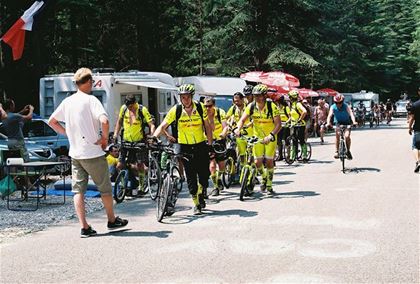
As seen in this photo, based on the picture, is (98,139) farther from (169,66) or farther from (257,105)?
(169,66)

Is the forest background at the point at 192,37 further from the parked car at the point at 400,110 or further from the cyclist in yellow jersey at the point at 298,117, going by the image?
the parked car at the point at 400,110

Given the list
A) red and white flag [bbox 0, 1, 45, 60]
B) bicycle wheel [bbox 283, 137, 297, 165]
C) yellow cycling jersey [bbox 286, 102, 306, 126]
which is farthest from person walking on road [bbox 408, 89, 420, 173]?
red and white flag [bbox 0, 1, 45, 60]

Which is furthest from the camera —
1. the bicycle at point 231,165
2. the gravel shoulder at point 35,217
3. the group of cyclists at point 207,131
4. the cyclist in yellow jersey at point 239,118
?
the bicycle at point 231,165

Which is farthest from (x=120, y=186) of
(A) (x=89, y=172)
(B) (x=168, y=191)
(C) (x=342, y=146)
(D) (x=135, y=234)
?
(C) (x=342, y=146)

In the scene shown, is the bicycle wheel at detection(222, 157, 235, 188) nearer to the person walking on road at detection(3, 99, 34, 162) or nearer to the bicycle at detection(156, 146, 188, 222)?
the bicycle at detection(156, 146, 188, 222)

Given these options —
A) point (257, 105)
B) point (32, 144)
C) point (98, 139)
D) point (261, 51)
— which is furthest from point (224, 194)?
point (261, 51)

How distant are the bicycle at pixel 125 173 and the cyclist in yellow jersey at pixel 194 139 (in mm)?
1832

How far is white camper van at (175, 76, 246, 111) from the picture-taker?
2412 cm

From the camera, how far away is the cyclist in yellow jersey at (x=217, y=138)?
38.1ft

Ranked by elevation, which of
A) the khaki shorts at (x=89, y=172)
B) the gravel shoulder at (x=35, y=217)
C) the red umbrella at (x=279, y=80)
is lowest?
the gravel shoulder at (x=35, y=217)

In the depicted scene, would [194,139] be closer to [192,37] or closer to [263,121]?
[263,121]

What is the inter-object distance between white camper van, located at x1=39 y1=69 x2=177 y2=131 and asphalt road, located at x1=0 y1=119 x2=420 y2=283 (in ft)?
22.3

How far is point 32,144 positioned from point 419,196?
9760mm

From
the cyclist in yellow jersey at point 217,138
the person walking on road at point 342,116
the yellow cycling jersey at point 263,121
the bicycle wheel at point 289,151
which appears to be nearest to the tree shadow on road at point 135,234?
the cyclist in yellow jersey at point 217,138
